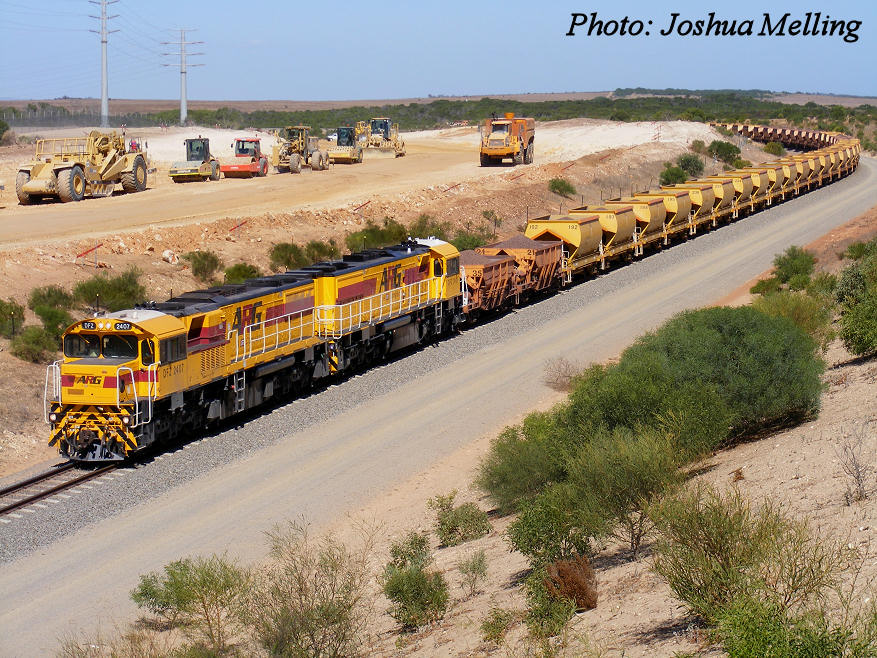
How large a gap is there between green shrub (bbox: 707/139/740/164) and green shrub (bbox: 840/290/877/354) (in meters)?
70.8

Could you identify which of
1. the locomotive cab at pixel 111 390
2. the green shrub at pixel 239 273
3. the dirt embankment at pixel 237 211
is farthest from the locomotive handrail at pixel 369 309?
the green shrub at pixel 239 273

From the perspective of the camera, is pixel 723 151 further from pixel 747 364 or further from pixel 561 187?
pixel 747 364

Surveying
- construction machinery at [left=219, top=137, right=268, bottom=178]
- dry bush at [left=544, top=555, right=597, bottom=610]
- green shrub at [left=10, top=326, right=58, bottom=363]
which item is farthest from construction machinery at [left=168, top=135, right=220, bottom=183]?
dry bush at [left=544, top=555, right=597, bottom=610]

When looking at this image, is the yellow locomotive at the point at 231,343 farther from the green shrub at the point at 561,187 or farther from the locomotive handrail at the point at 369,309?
the green shrub at the point at 561,187

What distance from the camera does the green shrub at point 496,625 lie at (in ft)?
41.4

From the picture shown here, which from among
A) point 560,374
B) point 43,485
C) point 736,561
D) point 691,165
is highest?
point 691,165

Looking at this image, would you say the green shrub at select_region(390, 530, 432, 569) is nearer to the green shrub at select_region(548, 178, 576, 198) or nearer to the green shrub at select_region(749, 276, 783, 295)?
the green shrub at select_region(749, 276, 783, 295)

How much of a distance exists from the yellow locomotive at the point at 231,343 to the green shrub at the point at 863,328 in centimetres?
1248

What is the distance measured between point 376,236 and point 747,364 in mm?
30002

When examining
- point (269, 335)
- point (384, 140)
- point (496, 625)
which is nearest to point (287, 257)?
point (269, 335)

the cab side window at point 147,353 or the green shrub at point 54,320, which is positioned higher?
the cab side window at point 147,353

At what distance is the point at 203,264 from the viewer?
129 ft

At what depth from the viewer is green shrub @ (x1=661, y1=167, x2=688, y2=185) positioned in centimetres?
7775

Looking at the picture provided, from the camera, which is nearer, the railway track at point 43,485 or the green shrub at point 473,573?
the green shrub at point 473,573
